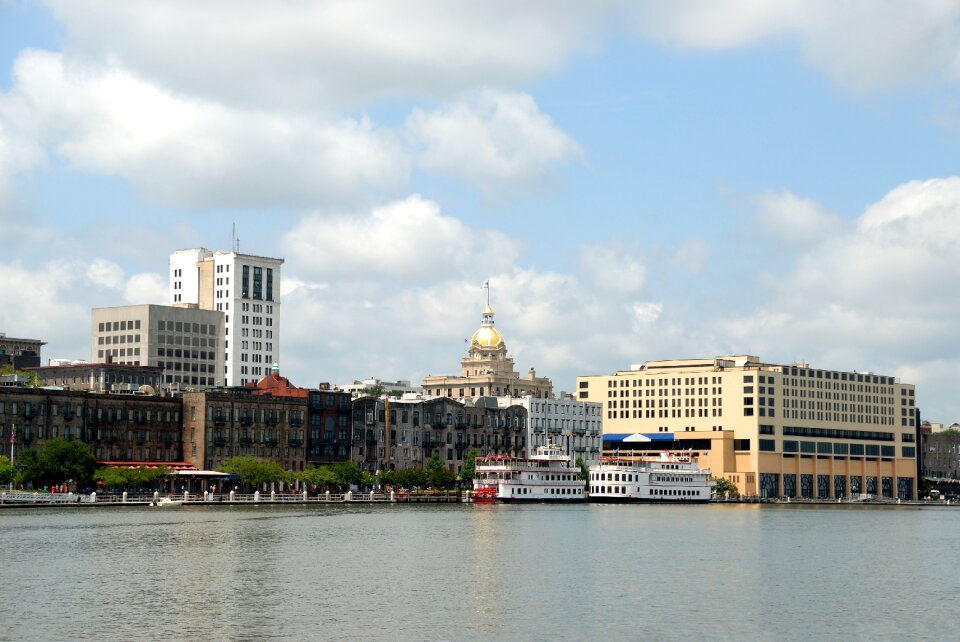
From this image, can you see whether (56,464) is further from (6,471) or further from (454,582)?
(454,582)

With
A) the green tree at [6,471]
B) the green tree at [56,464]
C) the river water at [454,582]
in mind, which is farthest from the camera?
the green tree at [56,464]

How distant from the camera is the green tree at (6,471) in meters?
179

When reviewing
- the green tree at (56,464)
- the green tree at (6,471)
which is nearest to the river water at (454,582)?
the green tree at (6,471)

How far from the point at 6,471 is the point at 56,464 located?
7.21 metres

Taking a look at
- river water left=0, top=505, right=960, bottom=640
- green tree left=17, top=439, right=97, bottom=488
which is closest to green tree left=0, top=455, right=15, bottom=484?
green tree left=17, top=439, right=97, bottom=488

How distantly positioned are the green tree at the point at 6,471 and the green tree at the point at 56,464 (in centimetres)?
291

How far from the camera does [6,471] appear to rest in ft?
589

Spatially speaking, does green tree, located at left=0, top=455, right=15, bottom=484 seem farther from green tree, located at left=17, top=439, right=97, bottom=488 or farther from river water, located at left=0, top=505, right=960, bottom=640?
river water, located at left=0, top=505, right=960, bottom=640

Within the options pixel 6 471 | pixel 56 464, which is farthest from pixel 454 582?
pixel 56 464

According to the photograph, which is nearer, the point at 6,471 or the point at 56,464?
the point at 6,471

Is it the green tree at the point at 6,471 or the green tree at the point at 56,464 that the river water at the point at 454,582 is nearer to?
the green tree at the point at 6,471

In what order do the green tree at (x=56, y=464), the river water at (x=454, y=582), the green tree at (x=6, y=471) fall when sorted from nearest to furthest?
1. the river water at (x=454, y=582)
2. the green tree at (x=6, y=471)
3. the green tree at (x=56, y=464)

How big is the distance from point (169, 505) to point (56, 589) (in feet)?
344

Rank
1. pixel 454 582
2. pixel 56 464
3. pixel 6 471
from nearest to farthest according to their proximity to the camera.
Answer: pixel 454 582, pixel 6 471, pixel 56 464
